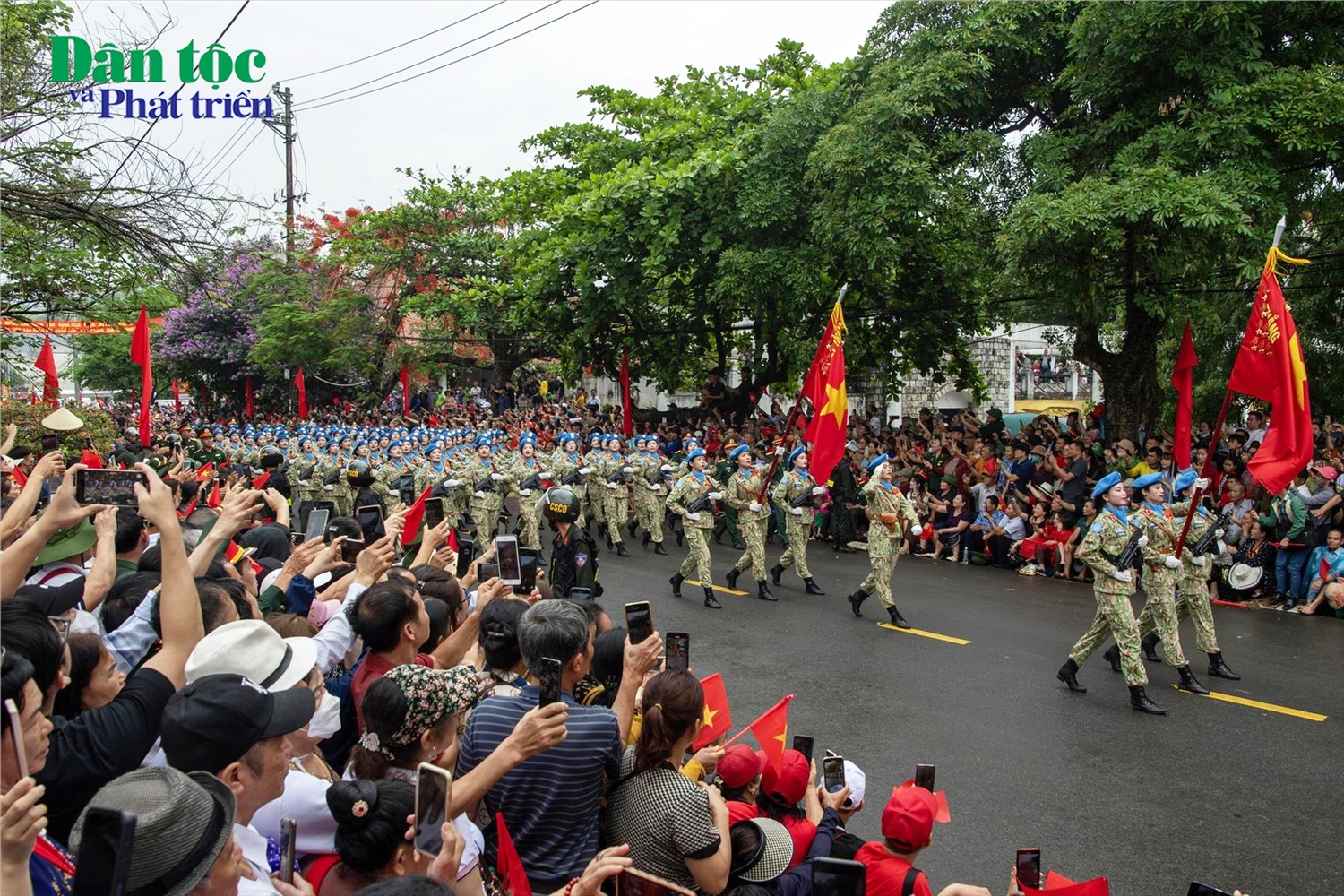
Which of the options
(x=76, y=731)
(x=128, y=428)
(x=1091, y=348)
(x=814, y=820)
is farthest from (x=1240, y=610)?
(x=128, y=428)

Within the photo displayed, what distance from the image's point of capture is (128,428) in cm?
3172

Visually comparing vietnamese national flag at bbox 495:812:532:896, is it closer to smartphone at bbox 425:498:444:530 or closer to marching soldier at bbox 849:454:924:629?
smartphone at bbox 425:498:444:530

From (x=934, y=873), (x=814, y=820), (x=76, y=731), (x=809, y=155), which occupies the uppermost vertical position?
(x=809, y=155)

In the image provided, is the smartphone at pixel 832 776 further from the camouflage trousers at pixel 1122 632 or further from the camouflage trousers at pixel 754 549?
the camouflage trousers at pixel 754 549

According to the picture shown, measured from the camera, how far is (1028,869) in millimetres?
3322

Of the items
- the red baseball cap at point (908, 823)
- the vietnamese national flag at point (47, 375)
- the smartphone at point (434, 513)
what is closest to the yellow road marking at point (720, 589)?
the smartphone at point (434, 513)

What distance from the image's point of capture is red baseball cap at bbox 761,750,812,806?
3699 mm

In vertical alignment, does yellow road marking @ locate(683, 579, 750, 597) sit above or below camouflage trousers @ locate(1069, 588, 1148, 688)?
below

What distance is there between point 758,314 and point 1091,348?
6.83m

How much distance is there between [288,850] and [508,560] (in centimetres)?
238

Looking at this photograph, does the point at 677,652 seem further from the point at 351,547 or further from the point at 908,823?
the point at 351,547

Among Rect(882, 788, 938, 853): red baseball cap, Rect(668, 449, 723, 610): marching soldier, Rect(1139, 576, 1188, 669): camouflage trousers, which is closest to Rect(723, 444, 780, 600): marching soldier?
Rect(668, 449, 723, 610): marching soldier

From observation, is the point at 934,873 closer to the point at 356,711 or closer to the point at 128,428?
the point at 356,711

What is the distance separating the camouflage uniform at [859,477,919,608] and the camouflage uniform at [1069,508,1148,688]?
252 centimetres
